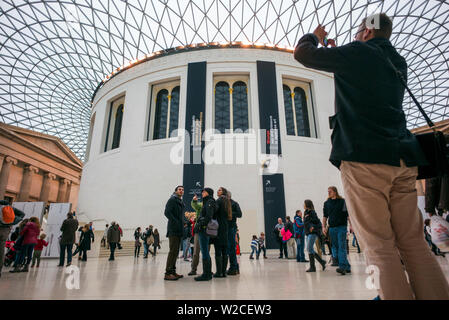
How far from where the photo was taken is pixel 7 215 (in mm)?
5164

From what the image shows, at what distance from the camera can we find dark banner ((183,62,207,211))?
15867 millimetres

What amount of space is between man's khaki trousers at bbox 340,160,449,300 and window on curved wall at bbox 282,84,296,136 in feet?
57.7

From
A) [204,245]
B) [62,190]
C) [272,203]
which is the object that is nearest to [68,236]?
[204,245]

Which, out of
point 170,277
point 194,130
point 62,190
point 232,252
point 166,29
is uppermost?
point 166,29

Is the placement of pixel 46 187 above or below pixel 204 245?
above

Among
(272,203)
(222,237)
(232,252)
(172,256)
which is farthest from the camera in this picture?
(272,203)

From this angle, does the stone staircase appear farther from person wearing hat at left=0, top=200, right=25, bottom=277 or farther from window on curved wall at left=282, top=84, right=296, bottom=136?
window on curved wall at left=282, top=84, right=296, bottom=136

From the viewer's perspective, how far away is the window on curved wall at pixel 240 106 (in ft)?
59.9

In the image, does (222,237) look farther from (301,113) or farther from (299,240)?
(301,113)

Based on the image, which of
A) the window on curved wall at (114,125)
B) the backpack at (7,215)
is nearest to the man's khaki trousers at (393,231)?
the backpack at (7,215)

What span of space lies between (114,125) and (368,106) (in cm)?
2353

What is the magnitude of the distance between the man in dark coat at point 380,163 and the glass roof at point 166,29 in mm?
21493
